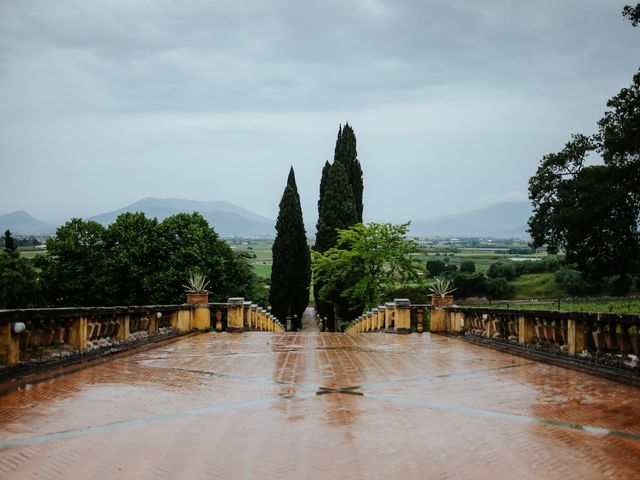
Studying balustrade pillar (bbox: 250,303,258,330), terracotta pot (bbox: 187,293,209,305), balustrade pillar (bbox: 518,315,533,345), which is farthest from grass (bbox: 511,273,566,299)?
balustrade pillar (bbox: 518,315,533,345)

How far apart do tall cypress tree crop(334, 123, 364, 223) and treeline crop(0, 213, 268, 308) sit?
43.3 feet

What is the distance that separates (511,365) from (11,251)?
143 feet

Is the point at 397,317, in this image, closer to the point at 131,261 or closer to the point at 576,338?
the point at 576,338

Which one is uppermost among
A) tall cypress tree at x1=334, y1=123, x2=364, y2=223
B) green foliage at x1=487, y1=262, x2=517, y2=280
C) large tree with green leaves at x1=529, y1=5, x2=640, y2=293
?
tall cypress tree at x1=334, y1=123, x2=364, y2=223

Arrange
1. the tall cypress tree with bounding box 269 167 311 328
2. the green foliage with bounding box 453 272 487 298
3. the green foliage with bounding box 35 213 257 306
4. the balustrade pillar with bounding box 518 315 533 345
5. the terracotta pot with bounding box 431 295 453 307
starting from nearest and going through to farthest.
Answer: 1. the balustrade pillar with bounding box 518 315 533 345
2. the terracotta pot with bounding box 431 295 453 307
3. the green foliage with bounding box 35 213 257 306
4. the tall cypress tree with bounding box 269 167 311 328
5. the green foliage with bounding box 453 272 487 298

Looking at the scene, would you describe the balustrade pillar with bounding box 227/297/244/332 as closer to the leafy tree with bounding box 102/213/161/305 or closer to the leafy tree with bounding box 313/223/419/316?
the leafy tree with bounding box 313/223/419/316

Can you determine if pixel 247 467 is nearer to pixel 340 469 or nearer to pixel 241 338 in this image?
pixel 340 469

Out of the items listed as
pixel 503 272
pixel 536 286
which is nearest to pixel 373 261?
pixel 536 286

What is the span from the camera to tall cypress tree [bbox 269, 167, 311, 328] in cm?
4647

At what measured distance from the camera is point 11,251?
1773 inches

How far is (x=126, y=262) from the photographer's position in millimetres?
35625

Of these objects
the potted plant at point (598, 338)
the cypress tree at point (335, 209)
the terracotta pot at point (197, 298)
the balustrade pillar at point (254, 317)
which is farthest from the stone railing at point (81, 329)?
the cypress tree at point (335, 209)

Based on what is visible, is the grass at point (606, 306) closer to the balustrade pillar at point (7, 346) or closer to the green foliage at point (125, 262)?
the green foliage at point (125, 262)

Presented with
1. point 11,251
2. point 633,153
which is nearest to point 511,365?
point 633,153
